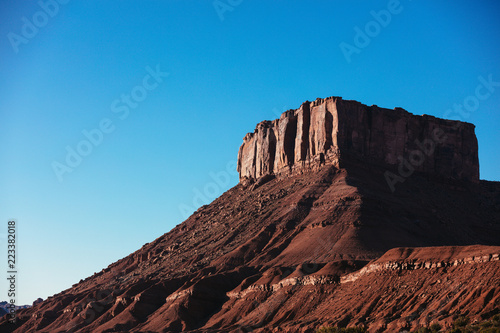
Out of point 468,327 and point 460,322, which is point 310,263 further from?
point 468,327

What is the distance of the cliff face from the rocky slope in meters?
1.04

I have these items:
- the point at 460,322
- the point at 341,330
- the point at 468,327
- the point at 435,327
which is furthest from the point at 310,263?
the point at 468,327

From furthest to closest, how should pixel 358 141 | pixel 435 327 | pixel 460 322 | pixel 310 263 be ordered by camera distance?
pixel 358 141 → pixel 310 263 → pixel 435 327 → pixel 460 322

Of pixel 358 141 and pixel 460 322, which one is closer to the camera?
pixel 460 322

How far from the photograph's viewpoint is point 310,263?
263 ft

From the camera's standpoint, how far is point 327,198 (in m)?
98.8

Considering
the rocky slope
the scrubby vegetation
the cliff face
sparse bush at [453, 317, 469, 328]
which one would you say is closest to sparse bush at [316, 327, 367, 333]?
the rocky slope

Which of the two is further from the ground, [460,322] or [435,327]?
[435,327]

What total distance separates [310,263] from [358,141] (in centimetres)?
3705

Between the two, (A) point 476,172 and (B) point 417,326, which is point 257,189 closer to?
(A) point 476,172

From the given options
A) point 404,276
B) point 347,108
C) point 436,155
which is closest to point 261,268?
point 404,276

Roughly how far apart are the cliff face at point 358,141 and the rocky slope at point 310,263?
1.04m

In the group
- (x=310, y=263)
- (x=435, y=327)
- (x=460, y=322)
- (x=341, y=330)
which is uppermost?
(x=310, y=263)

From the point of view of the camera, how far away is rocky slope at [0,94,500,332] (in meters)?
59.2
